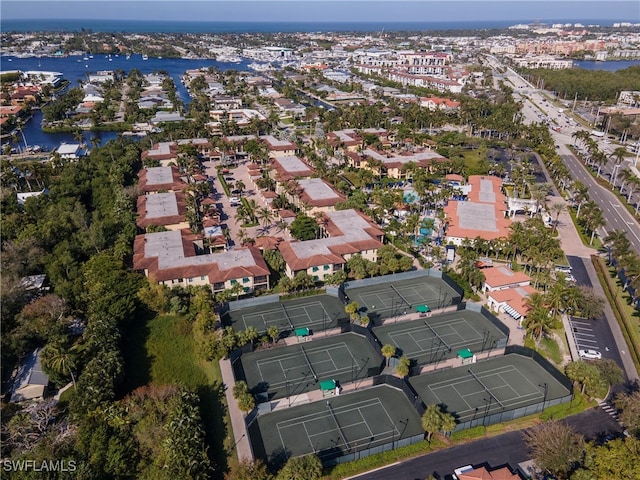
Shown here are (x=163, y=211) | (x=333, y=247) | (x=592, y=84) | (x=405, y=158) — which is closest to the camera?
(x=333, y=247)

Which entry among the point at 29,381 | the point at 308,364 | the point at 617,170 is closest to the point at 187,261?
the point at 29,381

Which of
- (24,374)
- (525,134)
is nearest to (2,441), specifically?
(24,374)

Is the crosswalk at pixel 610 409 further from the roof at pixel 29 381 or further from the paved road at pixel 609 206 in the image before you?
the roof at pixel 29 381

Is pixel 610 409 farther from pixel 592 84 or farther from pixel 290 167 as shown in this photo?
pixel 592 84

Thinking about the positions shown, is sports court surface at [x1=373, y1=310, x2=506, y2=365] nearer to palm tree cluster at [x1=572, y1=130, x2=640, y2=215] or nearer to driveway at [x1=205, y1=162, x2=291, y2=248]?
driveway at [x1=205, y1=162, x2=291, y2=248]

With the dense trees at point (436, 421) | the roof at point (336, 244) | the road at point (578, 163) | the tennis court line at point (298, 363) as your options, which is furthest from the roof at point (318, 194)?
the dense trees at point (436, 421)
